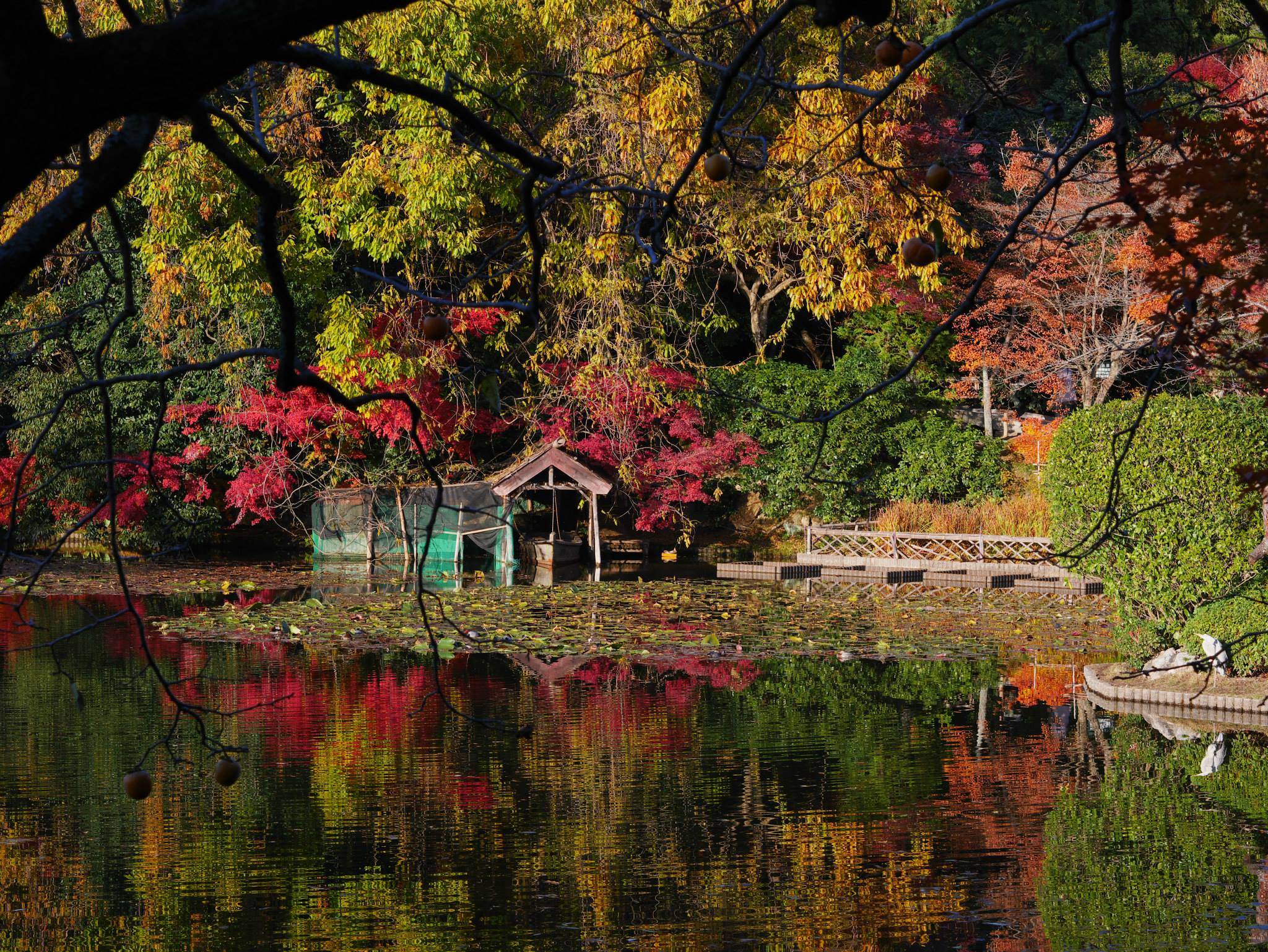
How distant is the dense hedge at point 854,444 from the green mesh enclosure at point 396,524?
497 centimetres

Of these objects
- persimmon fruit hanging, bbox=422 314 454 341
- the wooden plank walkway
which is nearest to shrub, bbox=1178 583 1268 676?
the wooden plank walkway

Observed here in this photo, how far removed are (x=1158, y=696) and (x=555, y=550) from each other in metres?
14.0

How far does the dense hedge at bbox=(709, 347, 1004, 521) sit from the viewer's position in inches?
1019

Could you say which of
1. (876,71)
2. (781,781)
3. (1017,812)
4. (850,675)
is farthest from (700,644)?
(876,71)

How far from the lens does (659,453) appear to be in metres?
25.3

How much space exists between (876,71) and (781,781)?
48.6 ft

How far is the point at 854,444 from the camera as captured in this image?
26.3m

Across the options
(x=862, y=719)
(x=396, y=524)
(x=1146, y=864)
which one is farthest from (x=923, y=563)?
(x=1146, y=864)

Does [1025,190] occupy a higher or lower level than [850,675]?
higher

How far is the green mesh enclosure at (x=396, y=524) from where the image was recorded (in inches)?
953

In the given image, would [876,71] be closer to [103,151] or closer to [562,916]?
[562,916]

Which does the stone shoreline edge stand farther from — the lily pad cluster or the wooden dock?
the wooden dock

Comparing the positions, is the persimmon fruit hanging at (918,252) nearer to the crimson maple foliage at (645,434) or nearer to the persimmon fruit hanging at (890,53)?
the persimmon fruit hanging at (890,53)

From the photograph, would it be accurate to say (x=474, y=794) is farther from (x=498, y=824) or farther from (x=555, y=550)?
(x=555, y=550)
